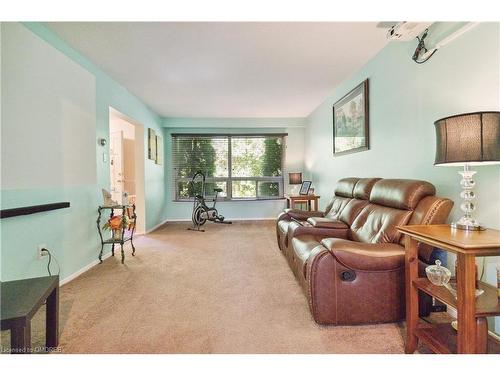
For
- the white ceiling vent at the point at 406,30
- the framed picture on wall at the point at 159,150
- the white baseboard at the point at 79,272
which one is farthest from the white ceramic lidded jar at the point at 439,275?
the framed picture on wall at the point at 159,150

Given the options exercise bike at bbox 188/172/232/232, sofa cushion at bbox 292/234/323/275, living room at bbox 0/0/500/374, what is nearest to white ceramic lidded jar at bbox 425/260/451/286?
living room at bbox 0/0/500/374

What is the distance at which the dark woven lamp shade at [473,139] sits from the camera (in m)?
1.30

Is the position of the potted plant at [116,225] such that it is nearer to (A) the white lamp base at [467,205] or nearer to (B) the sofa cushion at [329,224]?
(B) the sofa cushion at [329,224]

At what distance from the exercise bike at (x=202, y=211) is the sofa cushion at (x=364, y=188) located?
3210 mm

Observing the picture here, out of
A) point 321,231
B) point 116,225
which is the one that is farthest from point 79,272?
point 321,231

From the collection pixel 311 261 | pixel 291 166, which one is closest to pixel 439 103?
pixel 311 261

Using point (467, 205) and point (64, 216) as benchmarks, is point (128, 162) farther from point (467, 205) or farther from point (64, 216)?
point (467, 205)

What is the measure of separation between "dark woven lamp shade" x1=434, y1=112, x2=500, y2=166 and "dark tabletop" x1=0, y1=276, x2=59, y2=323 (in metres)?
2.33

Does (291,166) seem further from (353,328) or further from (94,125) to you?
(353,328)

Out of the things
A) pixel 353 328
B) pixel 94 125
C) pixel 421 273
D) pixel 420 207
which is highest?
pixel 94 125

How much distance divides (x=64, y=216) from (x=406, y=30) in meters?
3.54

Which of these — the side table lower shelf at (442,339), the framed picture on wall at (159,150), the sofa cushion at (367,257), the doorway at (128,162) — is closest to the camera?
the side table lower shelf at (442,339)
